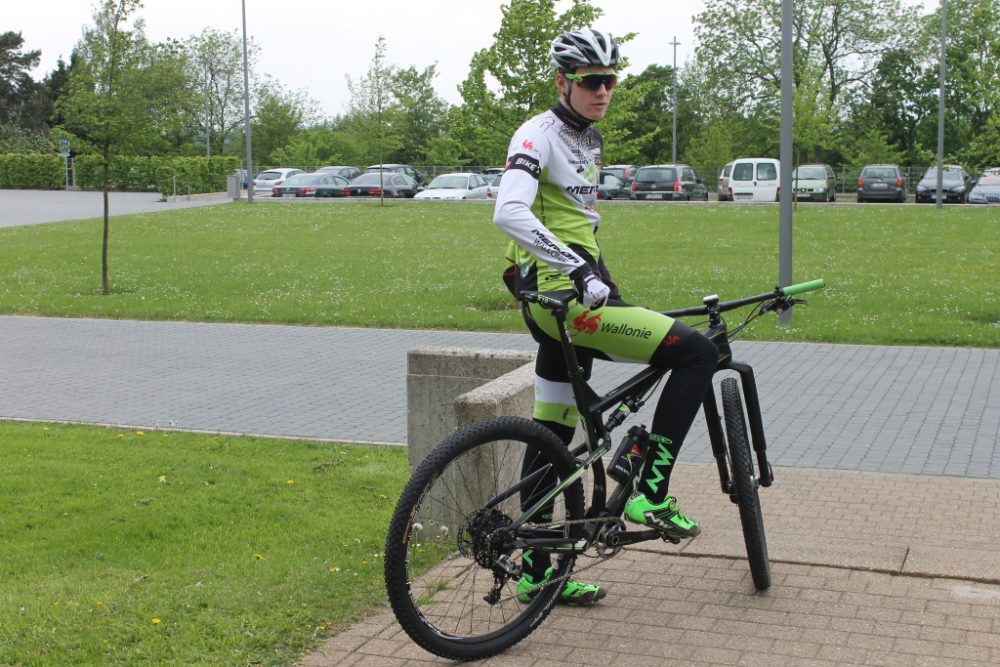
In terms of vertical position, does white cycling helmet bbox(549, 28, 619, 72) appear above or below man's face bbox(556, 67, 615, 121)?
above

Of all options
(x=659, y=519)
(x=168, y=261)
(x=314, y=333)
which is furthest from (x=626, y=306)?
(x=168, y=261)

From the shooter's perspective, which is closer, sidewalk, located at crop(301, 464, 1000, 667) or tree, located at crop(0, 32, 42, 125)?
sidewalk, located at crop(301, 464, 1000, 667)

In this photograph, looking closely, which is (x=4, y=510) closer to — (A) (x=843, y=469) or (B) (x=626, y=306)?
(B) (x=626, y=306)

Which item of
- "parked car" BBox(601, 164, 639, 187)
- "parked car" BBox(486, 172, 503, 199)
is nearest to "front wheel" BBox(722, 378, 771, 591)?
"parked car" BBox(486, 172, 503, 199)

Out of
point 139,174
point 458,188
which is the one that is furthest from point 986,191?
point 139,174

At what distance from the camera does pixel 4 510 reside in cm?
604

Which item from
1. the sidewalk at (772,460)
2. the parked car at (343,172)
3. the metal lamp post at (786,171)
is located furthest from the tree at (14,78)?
the metal lamp post at (786,171)

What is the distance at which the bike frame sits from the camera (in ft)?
13.3

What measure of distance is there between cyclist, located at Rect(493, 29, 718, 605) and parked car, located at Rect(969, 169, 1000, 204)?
124ft

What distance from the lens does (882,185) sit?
43.6 m

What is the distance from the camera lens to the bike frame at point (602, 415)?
4039mm

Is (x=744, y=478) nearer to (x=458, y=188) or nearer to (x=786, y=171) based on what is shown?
(x=786, y=171)

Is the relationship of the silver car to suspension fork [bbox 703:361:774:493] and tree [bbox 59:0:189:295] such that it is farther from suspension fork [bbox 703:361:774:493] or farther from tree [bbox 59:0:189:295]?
suspension fork [bbox 703:361:774:493]

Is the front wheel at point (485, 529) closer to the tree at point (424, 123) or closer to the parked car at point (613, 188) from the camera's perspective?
the parked car at point (613, 188)
